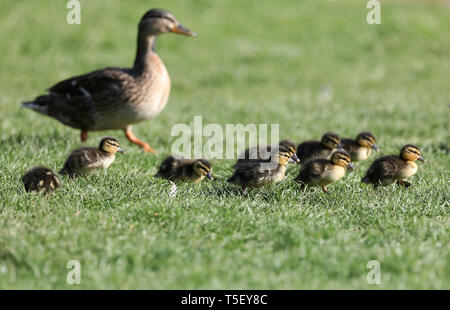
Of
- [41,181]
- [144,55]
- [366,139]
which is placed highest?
[144,55]

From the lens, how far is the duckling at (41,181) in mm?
5371

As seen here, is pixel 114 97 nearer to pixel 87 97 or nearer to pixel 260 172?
pixel 87 97

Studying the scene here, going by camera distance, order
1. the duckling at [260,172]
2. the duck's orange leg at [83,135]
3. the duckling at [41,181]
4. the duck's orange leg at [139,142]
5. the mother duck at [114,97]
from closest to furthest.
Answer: the duckling at [41,181], the duckling at [260,172], the mother duck at [114,97], the duck's orange leg at [139,142], the duck's orange leg at [83,135]

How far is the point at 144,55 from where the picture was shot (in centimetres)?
845

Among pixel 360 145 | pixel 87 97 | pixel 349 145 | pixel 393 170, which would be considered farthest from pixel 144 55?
pixel 393 170

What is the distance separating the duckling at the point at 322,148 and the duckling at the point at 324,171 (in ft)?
3.05

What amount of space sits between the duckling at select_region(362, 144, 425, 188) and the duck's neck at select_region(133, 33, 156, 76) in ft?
12.0

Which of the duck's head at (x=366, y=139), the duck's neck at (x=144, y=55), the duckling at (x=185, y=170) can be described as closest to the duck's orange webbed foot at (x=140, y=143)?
the duck's neck at (x=144, y=55)

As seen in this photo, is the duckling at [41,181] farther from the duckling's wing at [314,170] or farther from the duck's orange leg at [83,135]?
the duck's orange leg at [83,135]

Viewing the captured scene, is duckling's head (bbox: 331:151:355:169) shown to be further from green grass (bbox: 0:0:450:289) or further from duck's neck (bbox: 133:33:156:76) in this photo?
duck's neck (bbox: 133:33:156:76)

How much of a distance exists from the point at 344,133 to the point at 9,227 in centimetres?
654

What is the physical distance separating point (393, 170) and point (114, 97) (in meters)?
3.97

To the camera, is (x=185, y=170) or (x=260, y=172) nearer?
(x=260, y=172)
